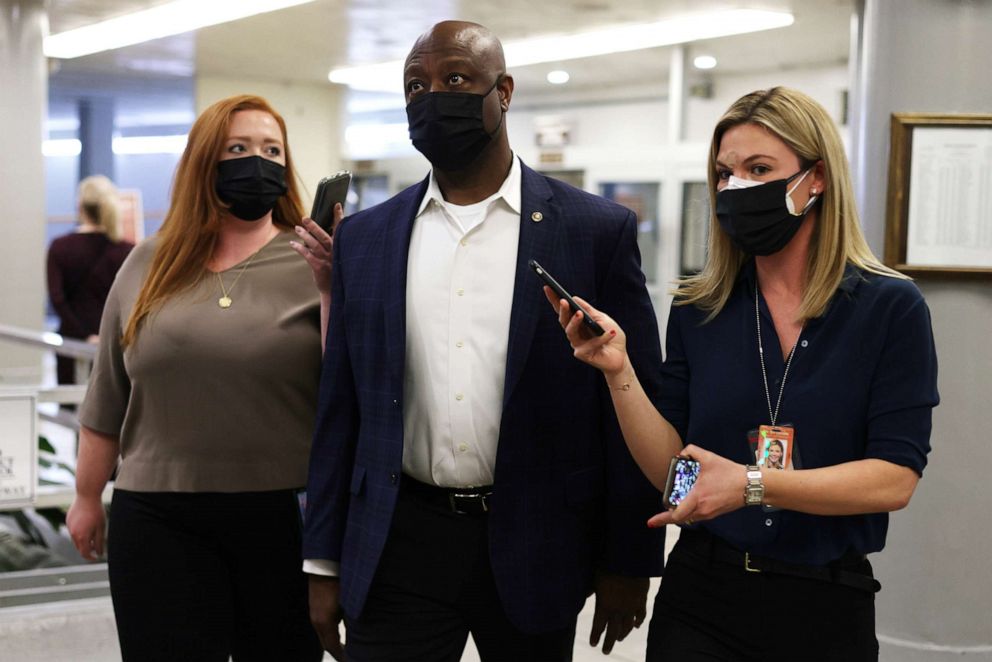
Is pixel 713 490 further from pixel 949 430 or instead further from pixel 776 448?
pixel 949 430

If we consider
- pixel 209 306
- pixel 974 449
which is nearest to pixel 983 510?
pixel 974 449

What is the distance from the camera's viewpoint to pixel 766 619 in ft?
6.35

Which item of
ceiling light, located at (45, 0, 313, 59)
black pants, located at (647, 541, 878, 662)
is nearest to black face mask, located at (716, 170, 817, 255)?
black pants, located at (647, 541, 878, 662)

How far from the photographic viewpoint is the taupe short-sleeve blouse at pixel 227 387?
8.73ft

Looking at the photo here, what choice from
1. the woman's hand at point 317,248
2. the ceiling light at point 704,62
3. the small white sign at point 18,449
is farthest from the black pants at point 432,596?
the ceiling light at point 704,62

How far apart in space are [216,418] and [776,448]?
4.36ft

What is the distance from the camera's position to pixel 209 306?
2.71 meters

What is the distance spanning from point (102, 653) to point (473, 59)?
10.2 ft

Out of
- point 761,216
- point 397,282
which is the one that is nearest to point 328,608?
point 397,282

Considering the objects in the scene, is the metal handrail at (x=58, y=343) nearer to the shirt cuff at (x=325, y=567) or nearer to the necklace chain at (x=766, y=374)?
the shirt cuff at (x=325, y=567)

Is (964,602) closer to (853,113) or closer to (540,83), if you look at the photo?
(853,113)

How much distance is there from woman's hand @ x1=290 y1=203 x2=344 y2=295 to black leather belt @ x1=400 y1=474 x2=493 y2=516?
21.3 inches

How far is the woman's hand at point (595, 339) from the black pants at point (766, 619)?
40 cm

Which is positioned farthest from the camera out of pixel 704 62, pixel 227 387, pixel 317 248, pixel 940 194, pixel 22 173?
pixel 704 62
